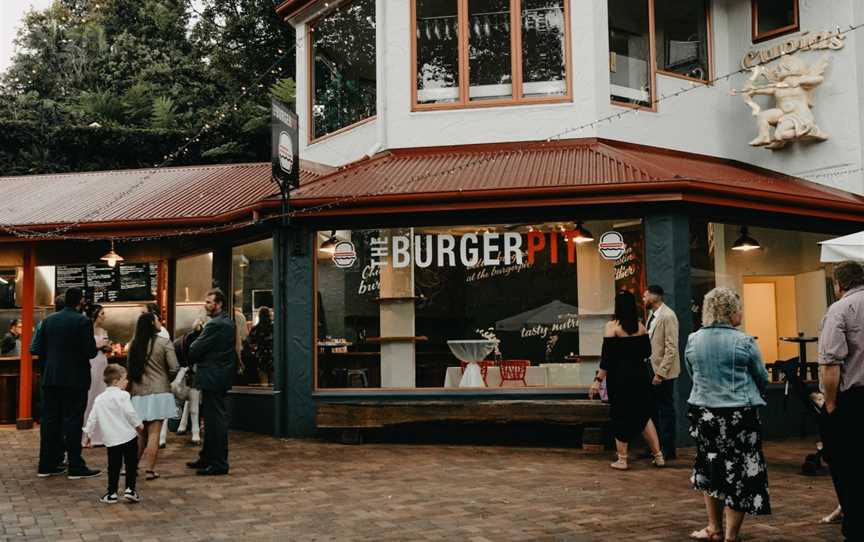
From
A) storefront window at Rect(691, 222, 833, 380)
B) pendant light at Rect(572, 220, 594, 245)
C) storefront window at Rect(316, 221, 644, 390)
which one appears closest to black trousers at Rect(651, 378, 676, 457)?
storefront window at Rect(316, 221, 644, 390)

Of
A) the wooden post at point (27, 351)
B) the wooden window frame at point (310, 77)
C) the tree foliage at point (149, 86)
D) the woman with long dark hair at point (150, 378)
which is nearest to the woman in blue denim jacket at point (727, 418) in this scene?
the woman with long dark hair at point (150, 378)

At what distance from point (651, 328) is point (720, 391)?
3.19 m

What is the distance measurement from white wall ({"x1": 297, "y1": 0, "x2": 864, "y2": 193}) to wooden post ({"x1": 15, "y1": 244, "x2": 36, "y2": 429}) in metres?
4.58

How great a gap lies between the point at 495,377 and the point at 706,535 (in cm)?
500

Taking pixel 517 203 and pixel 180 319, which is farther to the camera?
pixel 180 319

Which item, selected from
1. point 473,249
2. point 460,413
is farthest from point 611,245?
point 460,413

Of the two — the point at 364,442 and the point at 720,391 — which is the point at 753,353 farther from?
the point at 364,442

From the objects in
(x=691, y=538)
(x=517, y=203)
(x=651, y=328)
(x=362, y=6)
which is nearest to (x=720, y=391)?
(x=691, y=538)

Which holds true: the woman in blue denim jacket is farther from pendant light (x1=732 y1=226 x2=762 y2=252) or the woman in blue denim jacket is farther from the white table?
pendant light (x1=732 y1=226 x2=762 y2=252)

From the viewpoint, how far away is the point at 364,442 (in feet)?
32.8

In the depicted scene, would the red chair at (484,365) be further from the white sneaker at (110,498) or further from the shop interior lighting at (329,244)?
the white sneaker at (110,498)

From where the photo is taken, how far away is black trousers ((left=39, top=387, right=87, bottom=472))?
25.4ft

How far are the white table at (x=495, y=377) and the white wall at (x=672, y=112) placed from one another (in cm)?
319

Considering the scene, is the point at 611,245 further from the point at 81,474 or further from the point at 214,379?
the point at 81,474
